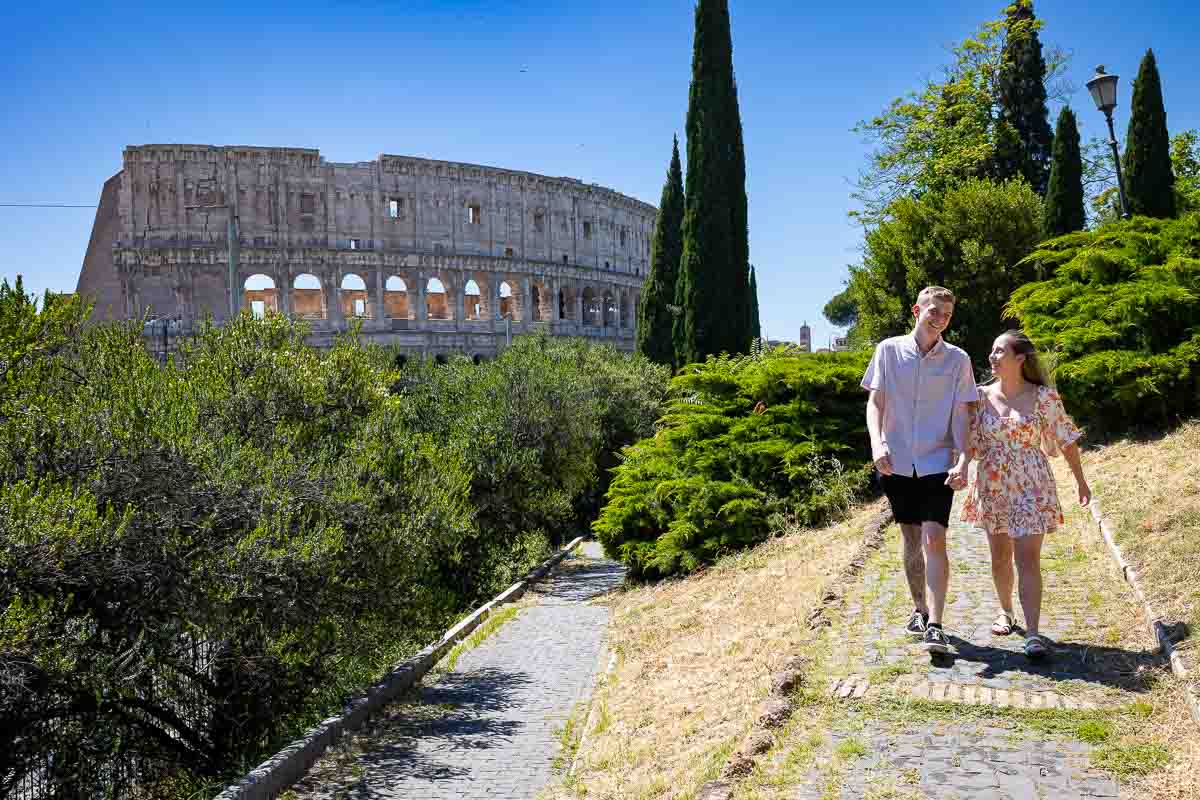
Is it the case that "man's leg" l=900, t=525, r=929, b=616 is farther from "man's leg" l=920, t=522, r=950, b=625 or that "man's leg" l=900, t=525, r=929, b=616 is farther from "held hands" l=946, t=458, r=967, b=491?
"held hands" l=946, t=458, r=967, b=491

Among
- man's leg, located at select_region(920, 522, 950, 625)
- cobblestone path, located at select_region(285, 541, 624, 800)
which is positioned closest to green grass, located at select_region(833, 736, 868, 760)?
man's leg, located at select_region(920, 522, 950, 625)

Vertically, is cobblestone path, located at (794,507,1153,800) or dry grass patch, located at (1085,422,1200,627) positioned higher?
dry grass patch, located at (1085,422,1200,627)

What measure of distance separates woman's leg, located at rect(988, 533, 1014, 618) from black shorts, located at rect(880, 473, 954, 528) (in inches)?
17.2

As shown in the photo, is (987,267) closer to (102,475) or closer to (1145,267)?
(1145,267)

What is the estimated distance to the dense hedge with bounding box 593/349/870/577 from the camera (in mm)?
12617

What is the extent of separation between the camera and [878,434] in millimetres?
5738

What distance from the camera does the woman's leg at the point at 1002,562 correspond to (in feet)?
19.4

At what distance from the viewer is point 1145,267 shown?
1270 centimetres

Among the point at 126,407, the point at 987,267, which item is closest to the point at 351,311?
the point at 987,267

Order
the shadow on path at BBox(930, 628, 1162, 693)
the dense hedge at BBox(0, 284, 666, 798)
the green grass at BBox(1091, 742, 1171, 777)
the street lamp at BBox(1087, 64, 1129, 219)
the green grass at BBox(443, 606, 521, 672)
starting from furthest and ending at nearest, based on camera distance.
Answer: the street lamp at BBox(1087, 64, 1129, 219) → the green grass at BBox(443, 606, 521, 672) → the dense hedge at BBox(0, 284, 666, 798) → the shadow on path at BBox(930, 628, 1162, 693) → the green grass at BBox(1091, 742, 1171, 777)

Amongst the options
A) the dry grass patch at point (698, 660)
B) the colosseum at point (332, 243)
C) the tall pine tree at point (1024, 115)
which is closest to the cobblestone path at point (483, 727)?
the dry grass patch at point (698, 660)

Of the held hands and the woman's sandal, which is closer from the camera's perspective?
the held hands

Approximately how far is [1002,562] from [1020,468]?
65 centimetres

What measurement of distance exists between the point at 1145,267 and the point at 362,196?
145 ft
